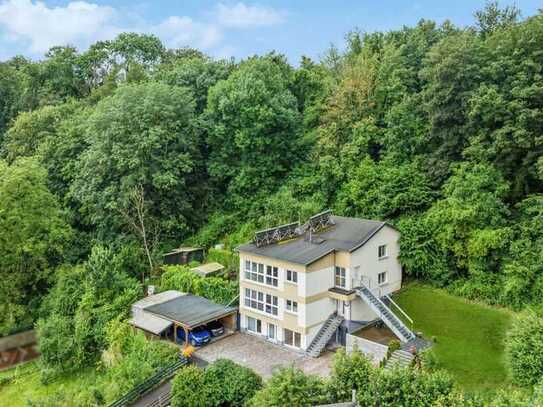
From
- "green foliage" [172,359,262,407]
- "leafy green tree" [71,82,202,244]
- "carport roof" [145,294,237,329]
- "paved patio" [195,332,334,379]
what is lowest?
"paved patio" [195,332,334,379]

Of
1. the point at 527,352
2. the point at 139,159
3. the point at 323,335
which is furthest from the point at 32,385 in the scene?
the point at 527,352

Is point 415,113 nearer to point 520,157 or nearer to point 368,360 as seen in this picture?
point 520,157

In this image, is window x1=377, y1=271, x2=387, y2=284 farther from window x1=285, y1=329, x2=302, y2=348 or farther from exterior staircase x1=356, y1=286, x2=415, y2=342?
window x1=285, y1=329, x2=302, y2=348

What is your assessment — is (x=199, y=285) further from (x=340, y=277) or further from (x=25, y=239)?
(x=25, y=239)

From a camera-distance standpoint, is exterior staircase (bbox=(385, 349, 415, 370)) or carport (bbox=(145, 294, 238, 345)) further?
carport (bbox=(145, 294, 238, 345))

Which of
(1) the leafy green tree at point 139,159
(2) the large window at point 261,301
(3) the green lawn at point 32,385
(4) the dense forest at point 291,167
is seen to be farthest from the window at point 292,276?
(1) the leafy green tree at point 139,159

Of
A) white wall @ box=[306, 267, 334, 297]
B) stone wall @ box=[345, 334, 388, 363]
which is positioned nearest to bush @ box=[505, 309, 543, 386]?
stone wall @ box=[345, 334, 388, 363]

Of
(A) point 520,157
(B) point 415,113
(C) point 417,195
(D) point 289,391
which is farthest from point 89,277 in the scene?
(A) point 520,157
